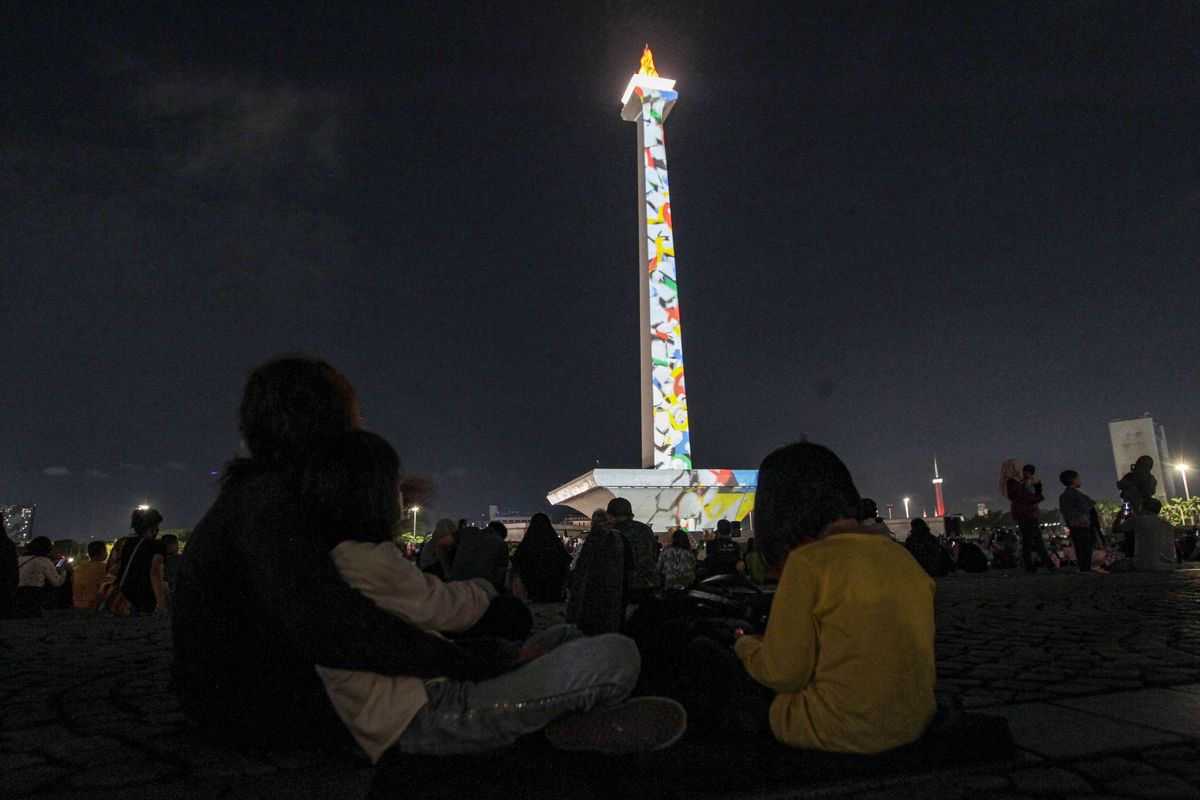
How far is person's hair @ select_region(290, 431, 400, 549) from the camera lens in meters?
2.01

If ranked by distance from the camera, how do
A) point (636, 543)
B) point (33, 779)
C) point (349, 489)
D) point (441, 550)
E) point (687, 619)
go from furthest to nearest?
point (441, 550) < point (636, 543) < point (687, 619) < point (33, 779) < point (349, 489)

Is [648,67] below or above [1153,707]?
above

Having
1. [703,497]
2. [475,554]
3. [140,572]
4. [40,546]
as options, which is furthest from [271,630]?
[703,497]

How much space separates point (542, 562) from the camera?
973 cm

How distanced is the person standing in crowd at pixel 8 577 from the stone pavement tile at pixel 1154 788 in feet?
29.4

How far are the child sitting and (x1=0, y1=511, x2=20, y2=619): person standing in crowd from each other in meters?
7.30

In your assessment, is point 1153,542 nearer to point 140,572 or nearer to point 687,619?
point 687,619

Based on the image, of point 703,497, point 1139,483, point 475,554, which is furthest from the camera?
point 703,497

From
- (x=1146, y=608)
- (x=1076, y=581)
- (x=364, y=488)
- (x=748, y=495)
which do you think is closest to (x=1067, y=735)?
(x=364, y=488)

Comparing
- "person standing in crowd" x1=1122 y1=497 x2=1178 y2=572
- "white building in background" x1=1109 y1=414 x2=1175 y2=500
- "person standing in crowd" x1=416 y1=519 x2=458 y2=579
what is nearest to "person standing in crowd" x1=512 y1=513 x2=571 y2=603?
"person standing in crowd" x1=416 y1=519 x2=458 y2=579

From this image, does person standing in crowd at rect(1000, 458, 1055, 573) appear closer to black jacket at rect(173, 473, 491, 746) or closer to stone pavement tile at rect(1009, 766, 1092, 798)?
stone pavement tile at rect(1009, 766, 1092, 798)

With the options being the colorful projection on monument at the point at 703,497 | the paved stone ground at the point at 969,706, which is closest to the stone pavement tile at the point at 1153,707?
the paved stone ground at the point at 969,706

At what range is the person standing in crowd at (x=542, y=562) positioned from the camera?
963 cm

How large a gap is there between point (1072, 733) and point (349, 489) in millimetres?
2551
